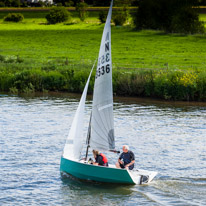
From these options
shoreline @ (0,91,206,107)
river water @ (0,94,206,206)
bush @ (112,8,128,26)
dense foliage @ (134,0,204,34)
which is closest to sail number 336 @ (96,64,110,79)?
river water @ (0,94,206,206)

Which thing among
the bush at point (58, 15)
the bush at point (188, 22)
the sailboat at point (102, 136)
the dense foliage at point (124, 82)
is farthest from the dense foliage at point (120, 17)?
the sailboat at point (102, 136)

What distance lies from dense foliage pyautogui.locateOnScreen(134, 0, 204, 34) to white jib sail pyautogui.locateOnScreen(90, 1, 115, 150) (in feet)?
224

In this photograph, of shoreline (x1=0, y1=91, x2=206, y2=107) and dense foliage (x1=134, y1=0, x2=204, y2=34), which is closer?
shoreline (x1=0, y1=91, x2=206, y2=107)

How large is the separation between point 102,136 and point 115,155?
676 centimetres

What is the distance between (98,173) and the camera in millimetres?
27562

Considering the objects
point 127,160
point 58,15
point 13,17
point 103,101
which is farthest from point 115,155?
point 13,17

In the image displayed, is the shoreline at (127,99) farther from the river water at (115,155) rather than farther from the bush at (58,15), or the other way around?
the bush at (58,15)

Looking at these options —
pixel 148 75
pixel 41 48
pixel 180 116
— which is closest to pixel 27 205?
pixel 180 116

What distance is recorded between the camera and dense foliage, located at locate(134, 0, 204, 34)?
93.7 m

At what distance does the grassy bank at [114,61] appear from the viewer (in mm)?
55056

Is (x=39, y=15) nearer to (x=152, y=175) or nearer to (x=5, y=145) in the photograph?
(x=5, y=145)

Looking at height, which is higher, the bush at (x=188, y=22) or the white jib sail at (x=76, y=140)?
the bush at (x=188, y=22)

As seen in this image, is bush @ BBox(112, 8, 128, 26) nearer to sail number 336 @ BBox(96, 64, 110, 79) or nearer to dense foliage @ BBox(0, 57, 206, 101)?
dense foliage @ BBox(0, 57, 206, 101)

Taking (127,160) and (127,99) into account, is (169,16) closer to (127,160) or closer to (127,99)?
(127,99)
